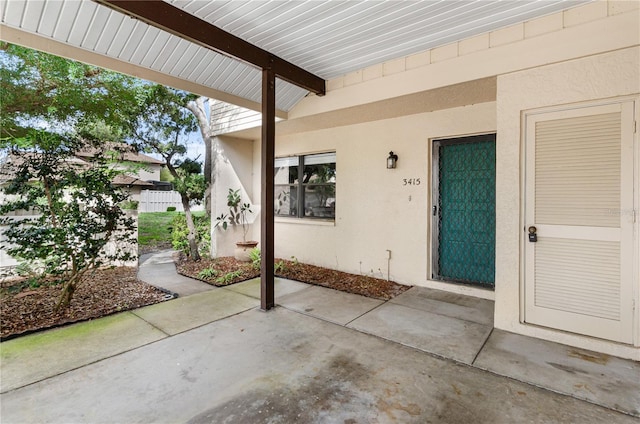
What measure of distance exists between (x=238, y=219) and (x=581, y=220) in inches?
247

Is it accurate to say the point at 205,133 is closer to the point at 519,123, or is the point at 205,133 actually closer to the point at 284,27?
the point at 284,27

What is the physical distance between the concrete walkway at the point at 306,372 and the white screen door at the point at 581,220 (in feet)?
1.28

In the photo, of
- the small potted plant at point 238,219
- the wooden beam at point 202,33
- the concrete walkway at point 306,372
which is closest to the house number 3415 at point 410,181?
the concrete walkway at point 306,372

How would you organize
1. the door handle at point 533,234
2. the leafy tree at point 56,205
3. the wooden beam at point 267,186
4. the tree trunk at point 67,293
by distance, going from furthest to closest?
1. the wooden beam at point 267,186
2. the tree trunk at point 67,293
3. the leafy tree at point 56,205
4. the door handle at point 533,234

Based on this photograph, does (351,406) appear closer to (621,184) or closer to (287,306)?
(287,306)

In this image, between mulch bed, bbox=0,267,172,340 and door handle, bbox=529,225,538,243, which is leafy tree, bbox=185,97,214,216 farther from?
door handle, bbox=529,225,538,243

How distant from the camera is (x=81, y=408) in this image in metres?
2.06

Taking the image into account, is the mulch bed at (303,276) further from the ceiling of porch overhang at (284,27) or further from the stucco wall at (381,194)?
the ceiling of porch overhang at (284,27)

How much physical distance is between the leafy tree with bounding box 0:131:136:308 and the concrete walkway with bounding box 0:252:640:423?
921 mm

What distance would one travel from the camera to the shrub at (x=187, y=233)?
7.07 metres

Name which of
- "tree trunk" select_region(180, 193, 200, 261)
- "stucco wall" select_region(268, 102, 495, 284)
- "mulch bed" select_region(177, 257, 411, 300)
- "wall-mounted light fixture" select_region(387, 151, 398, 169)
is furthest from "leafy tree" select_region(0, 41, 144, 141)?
"wall-mounted light fixture" select_region(387, 151, 398, 169)

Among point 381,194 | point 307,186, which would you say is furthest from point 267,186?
point 307,186

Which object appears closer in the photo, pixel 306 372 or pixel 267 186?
pixel 306 372

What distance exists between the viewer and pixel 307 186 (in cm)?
654
